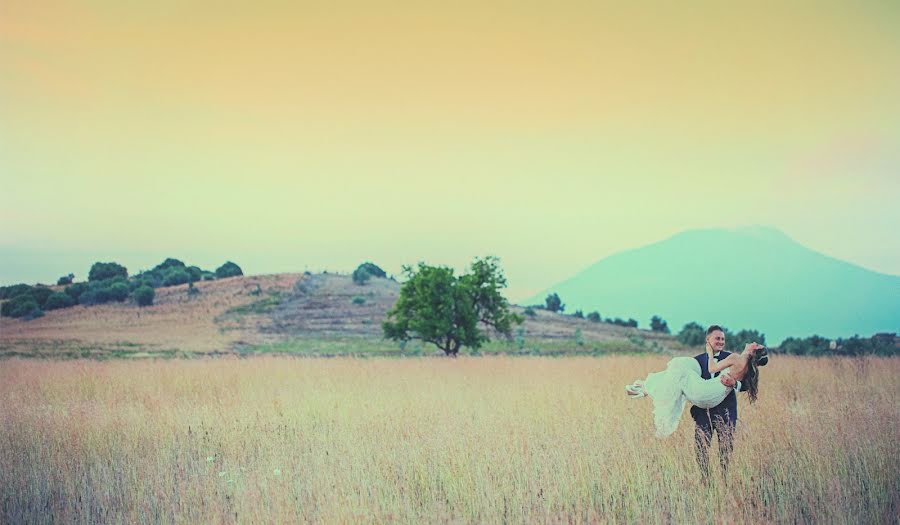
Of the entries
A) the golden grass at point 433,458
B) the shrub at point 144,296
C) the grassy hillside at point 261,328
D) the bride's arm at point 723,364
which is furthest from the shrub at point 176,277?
the bride's arm at point 723,364

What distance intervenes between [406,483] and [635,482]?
286 cm

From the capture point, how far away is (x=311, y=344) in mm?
50500

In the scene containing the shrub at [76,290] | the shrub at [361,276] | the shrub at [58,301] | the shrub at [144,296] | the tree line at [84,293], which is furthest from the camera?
the shrub at [361,276]

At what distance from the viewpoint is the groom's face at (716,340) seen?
780cm

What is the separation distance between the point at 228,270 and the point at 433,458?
108551mm

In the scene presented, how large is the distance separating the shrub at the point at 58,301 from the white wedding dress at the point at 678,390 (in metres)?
76.7

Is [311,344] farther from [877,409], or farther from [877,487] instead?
[877,487]

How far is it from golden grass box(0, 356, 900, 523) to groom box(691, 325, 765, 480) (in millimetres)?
335

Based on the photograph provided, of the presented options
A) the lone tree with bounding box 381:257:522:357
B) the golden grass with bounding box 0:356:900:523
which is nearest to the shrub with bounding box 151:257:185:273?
the lone tree with bounding box 381:257:522:357

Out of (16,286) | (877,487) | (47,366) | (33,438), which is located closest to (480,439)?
(877,487)

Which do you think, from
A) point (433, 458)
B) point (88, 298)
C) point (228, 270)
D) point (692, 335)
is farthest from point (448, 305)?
point (228, 270)

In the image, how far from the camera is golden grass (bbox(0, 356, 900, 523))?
328 inches

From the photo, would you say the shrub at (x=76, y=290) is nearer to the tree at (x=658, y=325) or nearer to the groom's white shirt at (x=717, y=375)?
the tree at (x=658, y=325)

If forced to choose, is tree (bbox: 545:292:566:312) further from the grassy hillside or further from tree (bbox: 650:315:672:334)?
tree (bbox: 650:315:672:334)
